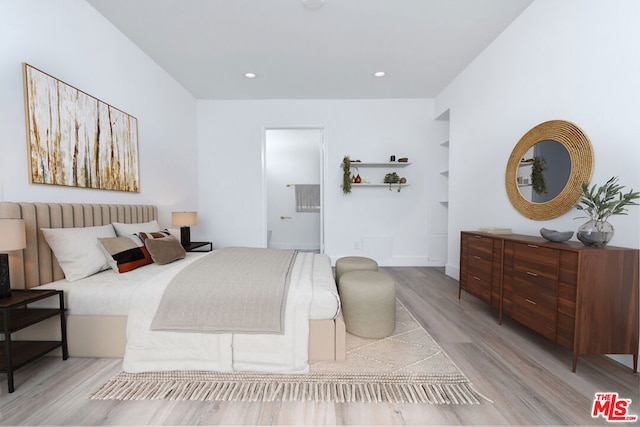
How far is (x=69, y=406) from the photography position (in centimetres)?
137

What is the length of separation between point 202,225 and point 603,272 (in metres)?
4.79

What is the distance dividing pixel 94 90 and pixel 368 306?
3.15m

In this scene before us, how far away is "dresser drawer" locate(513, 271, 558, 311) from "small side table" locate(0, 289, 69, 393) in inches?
128

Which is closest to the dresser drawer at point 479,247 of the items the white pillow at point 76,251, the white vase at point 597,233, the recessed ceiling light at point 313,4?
the white vase at point 597,233

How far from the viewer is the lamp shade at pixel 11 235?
4.72ft

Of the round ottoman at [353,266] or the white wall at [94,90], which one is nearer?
the white wall at [94,90]

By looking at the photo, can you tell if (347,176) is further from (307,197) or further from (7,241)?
(7,241)

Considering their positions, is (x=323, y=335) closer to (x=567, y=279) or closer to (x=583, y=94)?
(x=567, y=279)

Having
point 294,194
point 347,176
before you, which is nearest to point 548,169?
point 347,176

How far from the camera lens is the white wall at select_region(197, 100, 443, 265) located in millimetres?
4434

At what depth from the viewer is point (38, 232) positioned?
183 cm

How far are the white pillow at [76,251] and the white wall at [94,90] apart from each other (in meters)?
0.33

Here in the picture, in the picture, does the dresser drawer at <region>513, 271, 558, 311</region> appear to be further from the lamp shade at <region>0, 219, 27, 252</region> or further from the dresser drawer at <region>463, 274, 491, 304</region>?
the lamp shade at <region>0, 219, 27, 252</region>

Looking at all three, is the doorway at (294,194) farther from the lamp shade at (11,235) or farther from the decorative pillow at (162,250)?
the lamp shade at (11,235)
